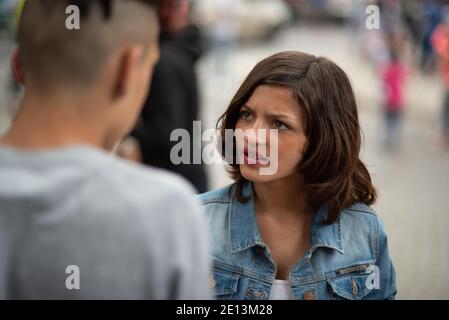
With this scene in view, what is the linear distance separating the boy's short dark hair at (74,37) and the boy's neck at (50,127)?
43 mm

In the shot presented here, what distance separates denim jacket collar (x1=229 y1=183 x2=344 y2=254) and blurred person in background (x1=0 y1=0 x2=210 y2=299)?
628 mm

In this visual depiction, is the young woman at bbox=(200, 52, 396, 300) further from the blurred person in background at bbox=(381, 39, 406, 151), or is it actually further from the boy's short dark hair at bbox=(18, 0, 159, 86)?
the blurred person in background at bbox=(381, 39, 406, 151)

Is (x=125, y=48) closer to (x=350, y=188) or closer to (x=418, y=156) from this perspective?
(x=350, y=188)

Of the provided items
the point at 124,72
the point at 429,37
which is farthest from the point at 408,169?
the point at 124,72

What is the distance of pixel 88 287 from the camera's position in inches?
45.5

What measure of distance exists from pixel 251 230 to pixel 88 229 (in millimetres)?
822

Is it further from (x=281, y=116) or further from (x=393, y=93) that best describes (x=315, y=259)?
(x=393, y=93)

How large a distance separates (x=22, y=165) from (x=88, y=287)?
0.77ft

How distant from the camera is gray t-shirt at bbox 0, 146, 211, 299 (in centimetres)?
112

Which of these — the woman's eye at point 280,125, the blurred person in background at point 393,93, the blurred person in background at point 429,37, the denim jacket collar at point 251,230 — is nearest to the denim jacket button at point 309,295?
the denim jacket collar at point 251,230

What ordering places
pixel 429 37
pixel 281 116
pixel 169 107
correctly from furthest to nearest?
pixel 429 37 → pixel 169 107 → pixel 281 116

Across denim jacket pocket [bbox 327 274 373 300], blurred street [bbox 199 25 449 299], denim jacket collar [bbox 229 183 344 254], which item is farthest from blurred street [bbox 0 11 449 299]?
denim jacket pocket [bbox 327 274 373 300]

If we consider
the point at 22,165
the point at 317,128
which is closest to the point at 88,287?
the point at 22,165

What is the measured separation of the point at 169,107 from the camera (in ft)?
11.3
